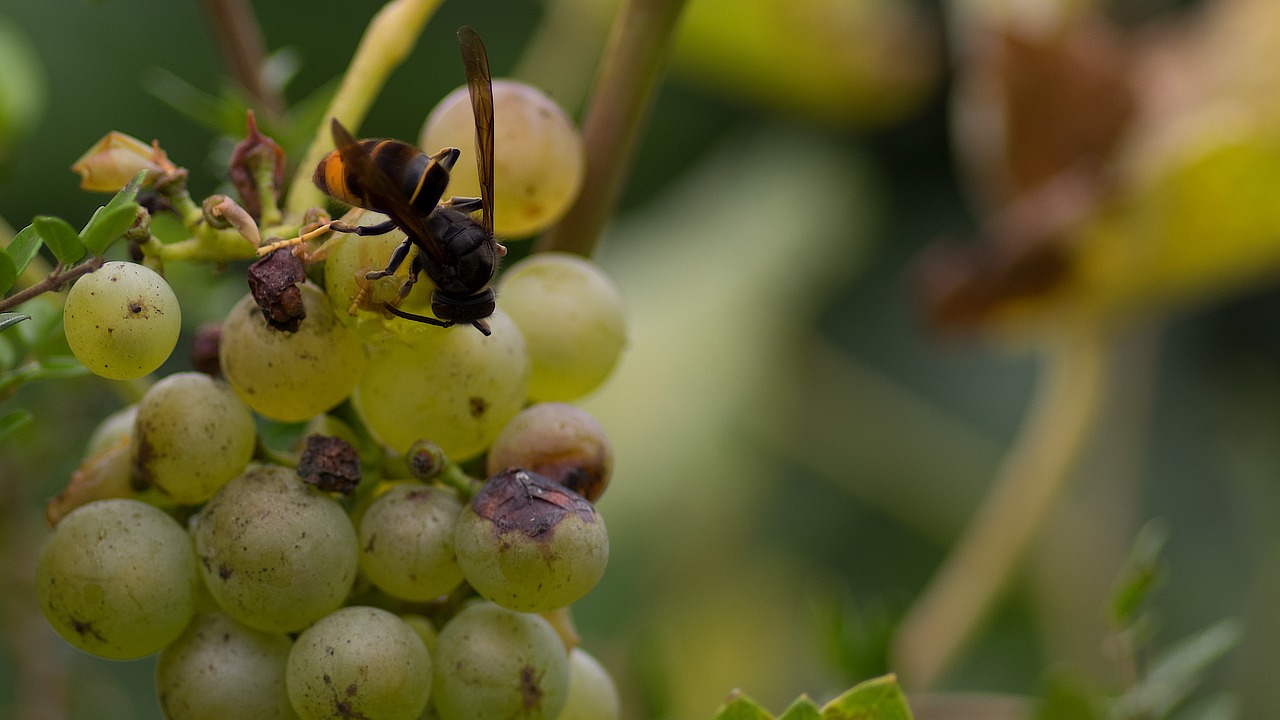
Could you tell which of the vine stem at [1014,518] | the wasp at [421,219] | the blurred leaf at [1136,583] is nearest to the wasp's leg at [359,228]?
the wasp at [421,219]

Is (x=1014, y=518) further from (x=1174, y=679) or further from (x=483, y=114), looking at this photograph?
(x=483, y=114)

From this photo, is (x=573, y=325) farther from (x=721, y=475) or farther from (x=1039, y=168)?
(x=721, y=475)

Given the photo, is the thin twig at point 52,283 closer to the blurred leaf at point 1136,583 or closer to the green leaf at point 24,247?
the green leaf at point 24,247


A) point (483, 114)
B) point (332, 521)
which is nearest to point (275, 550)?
point (332, 521)

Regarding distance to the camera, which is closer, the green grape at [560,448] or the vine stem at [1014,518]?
the green grape at [560,448]

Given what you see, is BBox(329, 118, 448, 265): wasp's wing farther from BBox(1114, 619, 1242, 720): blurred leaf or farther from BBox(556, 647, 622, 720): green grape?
BBox(1114, 619, 1242, 720): blurred leaf

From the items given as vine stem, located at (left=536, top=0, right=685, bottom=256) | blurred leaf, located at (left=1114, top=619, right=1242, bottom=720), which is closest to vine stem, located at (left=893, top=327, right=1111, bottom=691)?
blurred leaf, located at (left=1114, top=619, right=1242, bottom=720)
